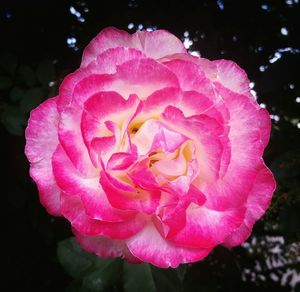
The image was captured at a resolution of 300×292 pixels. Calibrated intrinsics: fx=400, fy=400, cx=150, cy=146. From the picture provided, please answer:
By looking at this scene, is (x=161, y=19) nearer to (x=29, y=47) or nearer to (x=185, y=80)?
(x=29, y=47)

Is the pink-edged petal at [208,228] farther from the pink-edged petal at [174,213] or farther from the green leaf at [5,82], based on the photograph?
the green leaf at [5,82]

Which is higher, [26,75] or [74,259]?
[26,75]

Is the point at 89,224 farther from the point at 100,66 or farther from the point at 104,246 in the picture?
the point at 100,66

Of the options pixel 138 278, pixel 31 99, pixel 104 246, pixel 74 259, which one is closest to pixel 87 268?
pixel 74 259

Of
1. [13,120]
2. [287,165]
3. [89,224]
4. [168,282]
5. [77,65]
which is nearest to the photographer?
[89,224]

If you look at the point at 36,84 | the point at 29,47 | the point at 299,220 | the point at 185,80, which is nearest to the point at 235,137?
the point at 185,80

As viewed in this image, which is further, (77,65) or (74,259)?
(77,65)
